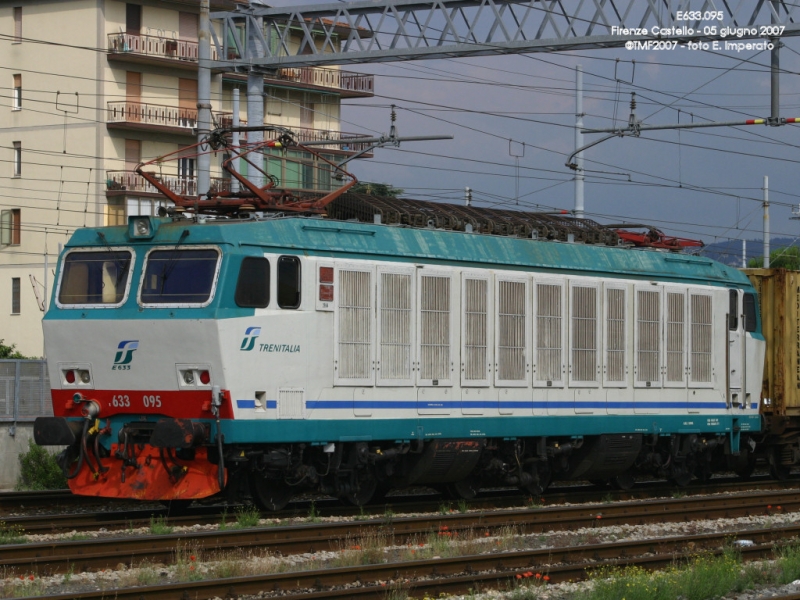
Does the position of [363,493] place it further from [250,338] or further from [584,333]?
[584,333]

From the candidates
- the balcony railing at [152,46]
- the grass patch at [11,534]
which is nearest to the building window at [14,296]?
the balcony railing at [152,46]

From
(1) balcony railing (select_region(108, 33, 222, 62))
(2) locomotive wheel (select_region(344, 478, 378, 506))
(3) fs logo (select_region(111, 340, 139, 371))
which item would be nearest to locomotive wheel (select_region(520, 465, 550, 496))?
(2) locomotive wheel (select_region(344, 478, 378, 506))

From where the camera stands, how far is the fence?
76.1 feet

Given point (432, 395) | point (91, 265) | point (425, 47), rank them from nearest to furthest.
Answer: point (91, 265) → point (432, 395) → point (425, 47)

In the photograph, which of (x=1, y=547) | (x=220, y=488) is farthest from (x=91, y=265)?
(x=1, y=547)

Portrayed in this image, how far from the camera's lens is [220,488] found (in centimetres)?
1505

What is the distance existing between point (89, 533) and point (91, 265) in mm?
3410

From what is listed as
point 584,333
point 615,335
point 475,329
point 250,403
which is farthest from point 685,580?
point 615,335

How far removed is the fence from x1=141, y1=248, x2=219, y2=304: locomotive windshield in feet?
26.0

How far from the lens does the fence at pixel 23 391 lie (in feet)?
76.1

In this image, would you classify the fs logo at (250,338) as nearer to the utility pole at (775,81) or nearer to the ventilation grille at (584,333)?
the ventilation grille at (584,333)

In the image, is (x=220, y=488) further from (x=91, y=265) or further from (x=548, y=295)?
(x=548, y=295)

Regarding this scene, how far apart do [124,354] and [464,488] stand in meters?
5.90

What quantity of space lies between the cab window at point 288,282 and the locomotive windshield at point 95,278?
190 cm
